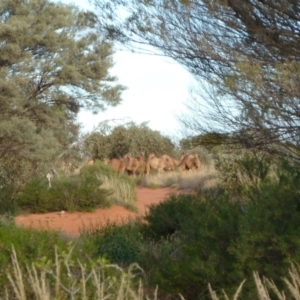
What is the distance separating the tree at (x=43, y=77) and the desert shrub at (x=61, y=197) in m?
3.16

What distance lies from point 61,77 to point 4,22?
2.64 metres

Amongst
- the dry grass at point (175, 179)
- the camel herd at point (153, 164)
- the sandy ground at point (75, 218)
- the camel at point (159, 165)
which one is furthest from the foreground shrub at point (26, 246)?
the camel at point (159, 165)

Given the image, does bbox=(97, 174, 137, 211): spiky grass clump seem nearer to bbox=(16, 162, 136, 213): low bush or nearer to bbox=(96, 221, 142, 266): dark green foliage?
bbox=(16, 162, 136, 213): low bush

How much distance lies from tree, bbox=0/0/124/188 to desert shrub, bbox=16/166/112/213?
10.4ft

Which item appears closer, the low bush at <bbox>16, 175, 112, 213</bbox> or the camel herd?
the low bush at <bbox>16, 175, 112, 213</bbox>

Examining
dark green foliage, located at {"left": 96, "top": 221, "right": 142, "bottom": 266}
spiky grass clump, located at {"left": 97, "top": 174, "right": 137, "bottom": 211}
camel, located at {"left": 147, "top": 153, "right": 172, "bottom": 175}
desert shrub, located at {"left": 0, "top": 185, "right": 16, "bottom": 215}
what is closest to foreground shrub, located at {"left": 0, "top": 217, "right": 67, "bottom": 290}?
dark green foliage, located at {"left": 96, "top": 221, "right": 142, "bottom": 266}

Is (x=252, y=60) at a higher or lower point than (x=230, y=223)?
higher

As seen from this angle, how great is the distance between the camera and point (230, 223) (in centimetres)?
681

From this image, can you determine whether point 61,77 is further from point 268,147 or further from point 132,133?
point 132,133

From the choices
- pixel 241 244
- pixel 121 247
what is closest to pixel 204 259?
pixel 241 244

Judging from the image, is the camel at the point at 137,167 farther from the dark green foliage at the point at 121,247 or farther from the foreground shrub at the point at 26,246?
the foreground shrub at the point at 26,246

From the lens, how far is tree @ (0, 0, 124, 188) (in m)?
22.3

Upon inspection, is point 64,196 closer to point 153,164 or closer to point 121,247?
point 121,247

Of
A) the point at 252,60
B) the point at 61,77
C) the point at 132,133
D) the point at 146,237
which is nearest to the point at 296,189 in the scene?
the point at 252,60
